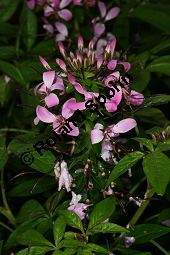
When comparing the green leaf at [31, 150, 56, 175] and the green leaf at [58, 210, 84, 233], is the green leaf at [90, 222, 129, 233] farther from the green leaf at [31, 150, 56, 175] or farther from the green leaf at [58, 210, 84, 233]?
the green leaf at [31, 150, 56, 175]

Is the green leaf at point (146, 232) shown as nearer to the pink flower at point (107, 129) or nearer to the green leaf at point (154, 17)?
the pink flower at point (107, 129)

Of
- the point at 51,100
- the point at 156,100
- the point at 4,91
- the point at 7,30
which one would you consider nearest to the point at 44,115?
the point at 51,100

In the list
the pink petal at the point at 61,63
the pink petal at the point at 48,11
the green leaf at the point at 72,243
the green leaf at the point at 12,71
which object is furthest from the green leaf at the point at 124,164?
the pink petal at the point at 48,11

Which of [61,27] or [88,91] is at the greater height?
[88,91]

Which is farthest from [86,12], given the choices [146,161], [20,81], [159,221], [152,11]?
[146,161]

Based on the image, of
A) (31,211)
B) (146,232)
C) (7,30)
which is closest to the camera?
(146,232)

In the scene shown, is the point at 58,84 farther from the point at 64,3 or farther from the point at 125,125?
the point at 64,3
